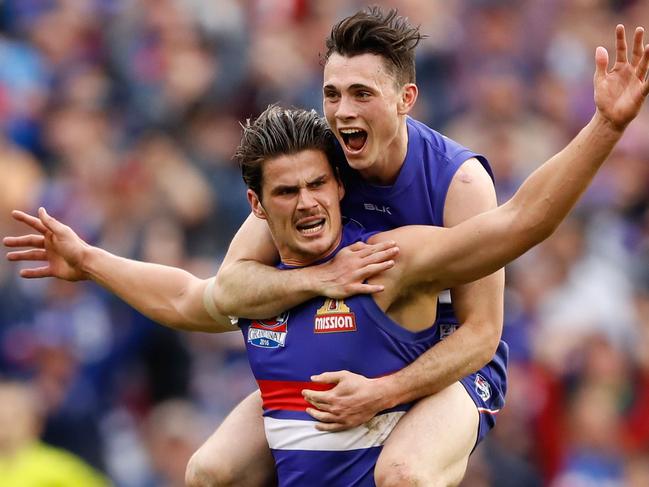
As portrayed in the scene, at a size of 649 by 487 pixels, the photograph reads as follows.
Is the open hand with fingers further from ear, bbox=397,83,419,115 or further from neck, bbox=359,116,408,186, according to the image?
ear, bbox=397,83,419,115

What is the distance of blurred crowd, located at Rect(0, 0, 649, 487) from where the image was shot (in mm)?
10984

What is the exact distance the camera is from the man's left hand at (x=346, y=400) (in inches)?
260

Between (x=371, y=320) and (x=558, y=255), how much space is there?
537cm

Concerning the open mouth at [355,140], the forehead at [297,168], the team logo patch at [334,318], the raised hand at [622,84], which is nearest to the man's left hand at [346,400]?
the team logo patch at [334,318]

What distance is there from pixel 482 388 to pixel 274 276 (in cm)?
108

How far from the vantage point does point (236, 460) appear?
714cm

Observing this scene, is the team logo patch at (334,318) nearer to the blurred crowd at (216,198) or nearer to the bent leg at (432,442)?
the bent leg at (432,442)

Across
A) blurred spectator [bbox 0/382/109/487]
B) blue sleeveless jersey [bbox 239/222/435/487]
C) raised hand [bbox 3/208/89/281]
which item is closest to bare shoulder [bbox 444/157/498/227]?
blue sleeveless jersey [bbox 239/222/435/487]

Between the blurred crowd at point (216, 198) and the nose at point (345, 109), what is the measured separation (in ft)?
13.3

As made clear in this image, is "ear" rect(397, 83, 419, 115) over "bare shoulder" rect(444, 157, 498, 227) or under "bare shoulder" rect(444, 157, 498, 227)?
over

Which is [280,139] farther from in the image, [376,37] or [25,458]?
[25,458]

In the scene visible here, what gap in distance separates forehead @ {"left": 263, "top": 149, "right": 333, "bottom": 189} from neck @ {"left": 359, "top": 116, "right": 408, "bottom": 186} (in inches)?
9.2

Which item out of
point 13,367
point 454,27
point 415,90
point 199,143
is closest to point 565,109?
point 454,27

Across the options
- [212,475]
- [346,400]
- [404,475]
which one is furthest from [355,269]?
[212,475]
